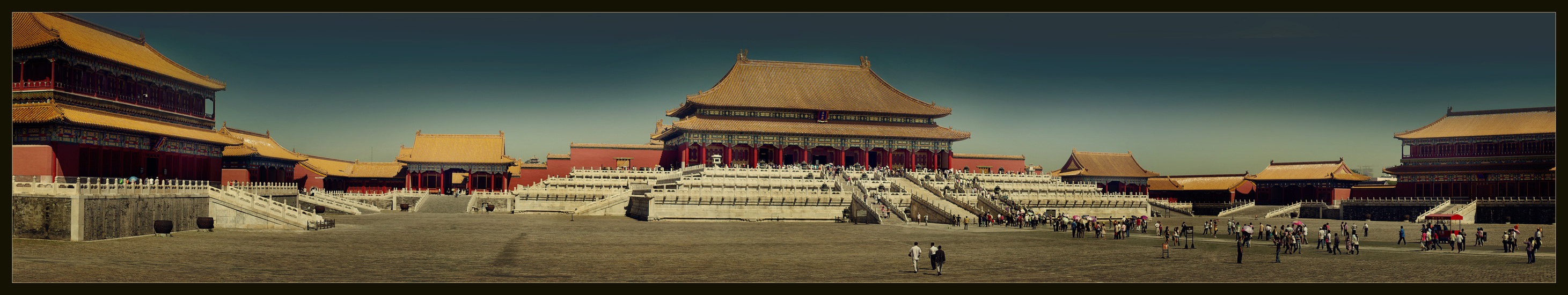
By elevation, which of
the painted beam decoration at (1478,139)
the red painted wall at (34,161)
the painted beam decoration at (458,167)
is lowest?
Result: the painted beam decoration at (458,167)

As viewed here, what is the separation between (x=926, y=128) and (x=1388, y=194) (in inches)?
1341

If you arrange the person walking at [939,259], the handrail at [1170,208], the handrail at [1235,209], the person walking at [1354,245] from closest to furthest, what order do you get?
the person walking at [939,259] < the person walking at [1354,245] < the handrail at [1235,209] < the handrail at [1170,208]

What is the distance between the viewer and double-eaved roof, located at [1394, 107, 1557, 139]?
70.8 meters

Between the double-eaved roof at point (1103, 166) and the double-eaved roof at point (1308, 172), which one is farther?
the double-eaved roof at point (1103, 166)

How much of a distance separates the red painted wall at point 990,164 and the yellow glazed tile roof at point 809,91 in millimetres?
6325

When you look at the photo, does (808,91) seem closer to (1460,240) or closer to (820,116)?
(820,116)

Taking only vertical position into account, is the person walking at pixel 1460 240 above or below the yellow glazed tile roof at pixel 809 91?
below

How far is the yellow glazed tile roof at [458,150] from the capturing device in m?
85.6

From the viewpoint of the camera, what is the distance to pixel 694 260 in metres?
29.1

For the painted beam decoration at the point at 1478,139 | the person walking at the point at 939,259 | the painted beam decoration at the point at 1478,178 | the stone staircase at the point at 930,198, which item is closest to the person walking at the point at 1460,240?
the stone staircase at the point at 930,198

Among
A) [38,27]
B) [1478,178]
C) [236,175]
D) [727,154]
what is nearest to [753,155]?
[727,154]

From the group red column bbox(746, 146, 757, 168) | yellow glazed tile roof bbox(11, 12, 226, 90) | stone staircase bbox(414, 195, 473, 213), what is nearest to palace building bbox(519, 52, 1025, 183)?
red column bbox(746, 146, 757, 168)

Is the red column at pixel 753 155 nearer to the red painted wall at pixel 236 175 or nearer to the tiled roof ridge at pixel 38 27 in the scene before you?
the red painted wall at pixel 236 175

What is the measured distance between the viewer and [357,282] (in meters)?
22.8
